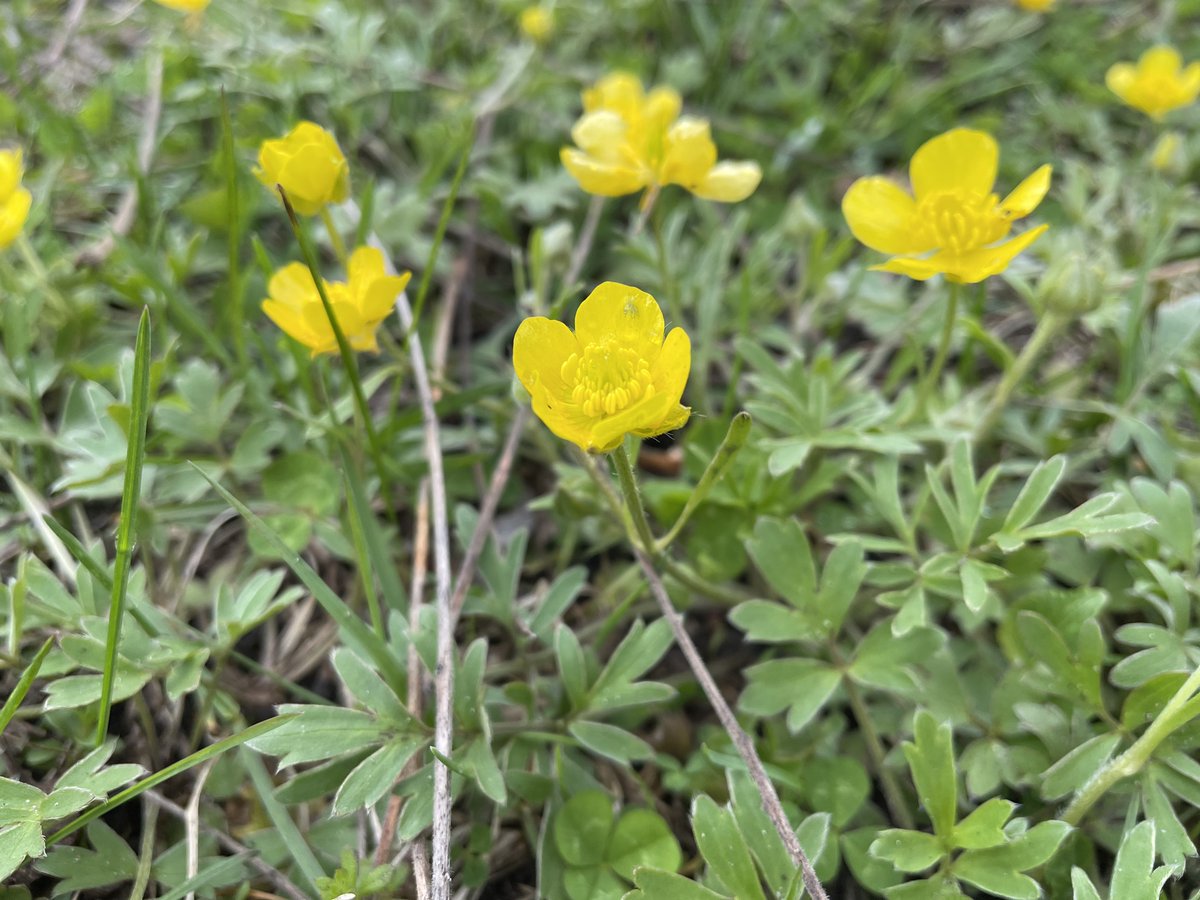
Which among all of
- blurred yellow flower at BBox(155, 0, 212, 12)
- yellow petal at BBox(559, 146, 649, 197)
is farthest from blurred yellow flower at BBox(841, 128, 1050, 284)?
blurred yellow flower at BBox(155, 0, 212, 12)

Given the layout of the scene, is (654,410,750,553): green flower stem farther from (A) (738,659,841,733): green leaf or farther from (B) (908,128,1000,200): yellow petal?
(B) (908,128,1000,200): yellow petal

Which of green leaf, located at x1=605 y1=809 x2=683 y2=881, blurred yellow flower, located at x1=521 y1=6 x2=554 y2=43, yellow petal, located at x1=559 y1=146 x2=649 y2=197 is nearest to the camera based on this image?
green leaf, located at x1=605 y1=809 x2=683 y2=881

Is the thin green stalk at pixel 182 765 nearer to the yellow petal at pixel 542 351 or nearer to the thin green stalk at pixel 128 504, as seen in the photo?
the thin green stalk at pixel 128 504

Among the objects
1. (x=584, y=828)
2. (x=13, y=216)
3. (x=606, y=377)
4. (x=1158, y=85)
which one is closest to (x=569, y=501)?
(x=606, y=377)

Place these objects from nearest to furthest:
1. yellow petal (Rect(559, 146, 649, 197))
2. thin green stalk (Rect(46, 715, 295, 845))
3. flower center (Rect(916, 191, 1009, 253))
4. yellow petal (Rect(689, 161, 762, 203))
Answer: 1. thin green stalk (Rect(46, 715, 295, 845))
2. flower center (Rect(916, 191, 1009, 253))
3. yellow petal (Rect(559, 146, 649, 197))
4. yellow petal (Rect(689, 161, 762, 203))

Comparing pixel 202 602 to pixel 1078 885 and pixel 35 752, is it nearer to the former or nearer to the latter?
pixel 35 752

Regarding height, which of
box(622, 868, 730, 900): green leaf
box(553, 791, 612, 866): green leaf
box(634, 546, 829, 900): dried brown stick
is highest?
box(634, 546, 829, 900): dried brown stick

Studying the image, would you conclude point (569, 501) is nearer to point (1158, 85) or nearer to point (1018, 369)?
point (1018, 369)

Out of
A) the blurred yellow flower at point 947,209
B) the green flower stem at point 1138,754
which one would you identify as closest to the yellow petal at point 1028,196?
the blurred yellow flower at point 947,209
